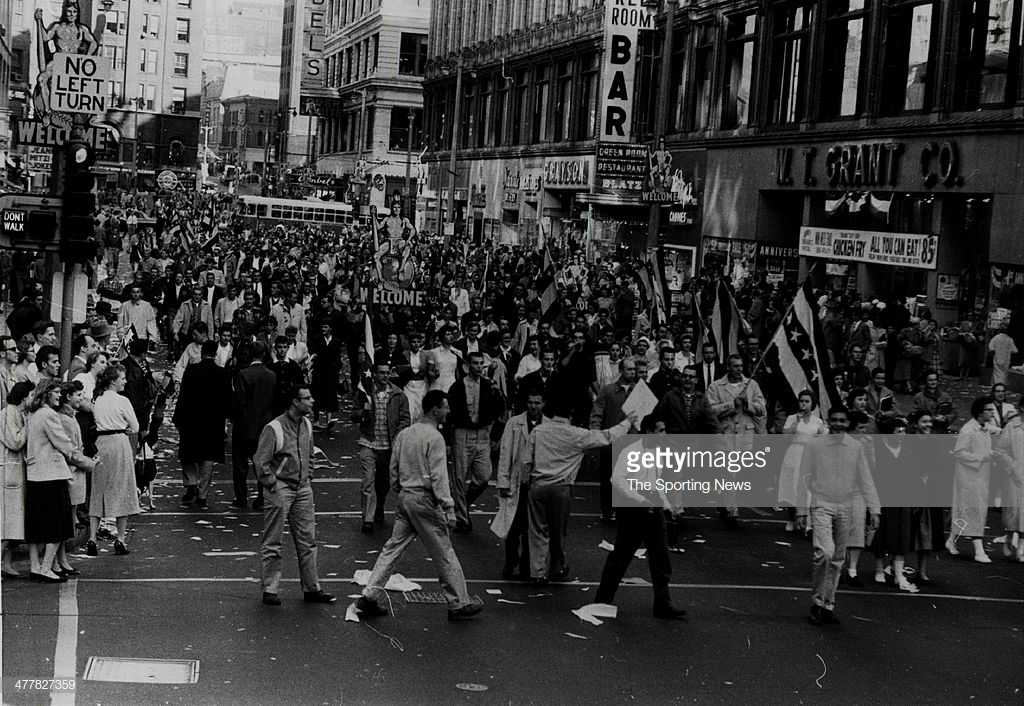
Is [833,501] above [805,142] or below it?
below

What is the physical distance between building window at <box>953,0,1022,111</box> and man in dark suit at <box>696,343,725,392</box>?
1427 cm

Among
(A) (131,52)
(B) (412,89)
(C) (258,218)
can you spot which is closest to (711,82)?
(A) (131,52)

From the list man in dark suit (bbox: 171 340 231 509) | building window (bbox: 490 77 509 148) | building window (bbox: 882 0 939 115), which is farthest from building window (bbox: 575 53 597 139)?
man in dark suit (bbox: 171 340 231 509)

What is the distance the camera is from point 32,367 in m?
15.3

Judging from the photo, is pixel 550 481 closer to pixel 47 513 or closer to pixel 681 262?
pixel 47 513

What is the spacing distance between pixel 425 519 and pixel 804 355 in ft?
17.9

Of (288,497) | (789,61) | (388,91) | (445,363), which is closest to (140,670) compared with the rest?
(288,497)

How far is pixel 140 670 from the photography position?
8.77m

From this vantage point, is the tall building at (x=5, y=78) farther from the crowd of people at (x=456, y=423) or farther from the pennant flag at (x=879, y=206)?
the pennant flag at (x=879, y=206)

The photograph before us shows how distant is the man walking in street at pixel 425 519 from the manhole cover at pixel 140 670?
1787mm

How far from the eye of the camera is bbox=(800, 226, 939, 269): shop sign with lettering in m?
30.8

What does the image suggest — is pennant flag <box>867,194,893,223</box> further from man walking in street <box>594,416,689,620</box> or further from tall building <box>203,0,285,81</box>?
tall building <box>203,0,285,81</box>

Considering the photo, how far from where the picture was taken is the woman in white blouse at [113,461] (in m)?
12.2

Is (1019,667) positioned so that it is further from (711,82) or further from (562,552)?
(711,82)
